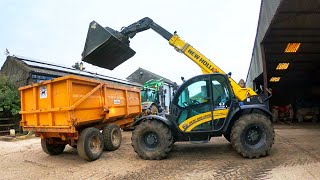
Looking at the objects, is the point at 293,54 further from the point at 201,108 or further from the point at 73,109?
the point at 73,109

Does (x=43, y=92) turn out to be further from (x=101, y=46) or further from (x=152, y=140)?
(x=152, y=140)

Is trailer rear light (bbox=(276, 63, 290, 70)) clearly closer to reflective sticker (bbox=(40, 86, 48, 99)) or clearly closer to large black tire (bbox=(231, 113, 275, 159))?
large black tire (bbox=(231, 113, 275, 159))

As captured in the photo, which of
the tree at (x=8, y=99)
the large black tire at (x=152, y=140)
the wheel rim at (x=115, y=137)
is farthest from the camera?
the tree at (x=8, y=99)

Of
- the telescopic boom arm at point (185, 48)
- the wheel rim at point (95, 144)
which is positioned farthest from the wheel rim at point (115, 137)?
the telescopic boom arm at point (185, 48)

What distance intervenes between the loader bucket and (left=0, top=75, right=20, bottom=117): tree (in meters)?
10.0

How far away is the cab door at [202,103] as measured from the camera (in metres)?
7.38

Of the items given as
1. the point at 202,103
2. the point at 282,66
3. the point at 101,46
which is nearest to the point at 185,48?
the point at 202,103

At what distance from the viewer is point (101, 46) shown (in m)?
8.98

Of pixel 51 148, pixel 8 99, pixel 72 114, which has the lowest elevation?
pixel 51 148

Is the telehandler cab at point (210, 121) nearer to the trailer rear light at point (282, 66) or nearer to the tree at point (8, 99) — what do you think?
the trailer rear light at point (282, 66)

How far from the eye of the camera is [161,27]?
377 inches

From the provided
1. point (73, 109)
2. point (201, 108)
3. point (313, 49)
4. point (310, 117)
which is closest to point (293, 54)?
point (313, 49)

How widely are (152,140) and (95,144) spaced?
1.55m

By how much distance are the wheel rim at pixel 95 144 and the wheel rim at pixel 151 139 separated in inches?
49.6
